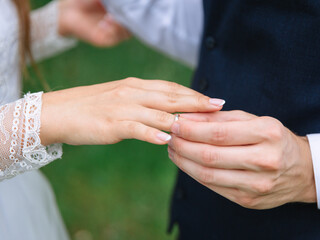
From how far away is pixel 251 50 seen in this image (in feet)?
3.77

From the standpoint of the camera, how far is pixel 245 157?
0.84 meters

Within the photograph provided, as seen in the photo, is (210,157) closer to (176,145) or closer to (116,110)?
(176,145)

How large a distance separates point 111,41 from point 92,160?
121cm

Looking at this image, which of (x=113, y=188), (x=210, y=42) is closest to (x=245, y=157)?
(x=210, y=42)

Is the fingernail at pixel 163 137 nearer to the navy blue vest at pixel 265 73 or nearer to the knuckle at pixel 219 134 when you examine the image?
the knuckle at pixel 219 134

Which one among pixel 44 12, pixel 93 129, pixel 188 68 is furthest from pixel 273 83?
pixel 188 68

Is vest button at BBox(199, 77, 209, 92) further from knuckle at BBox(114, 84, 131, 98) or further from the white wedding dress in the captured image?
the white wedding dress

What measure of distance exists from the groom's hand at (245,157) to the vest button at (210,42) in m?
0.36

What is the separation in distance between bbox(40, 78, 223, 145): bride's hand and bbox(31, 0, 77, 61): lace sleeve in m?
0.90

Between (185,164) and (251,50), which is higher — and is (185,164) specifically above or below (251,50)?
below

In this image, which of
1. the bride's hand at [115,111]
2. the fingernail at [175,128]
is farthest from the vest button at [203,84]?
the fingernail at [175,128]

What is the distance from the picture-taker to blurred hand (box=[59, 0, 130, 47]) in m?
1.81

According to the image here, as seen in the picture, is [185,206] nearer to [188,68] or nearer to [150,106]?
[150,106]

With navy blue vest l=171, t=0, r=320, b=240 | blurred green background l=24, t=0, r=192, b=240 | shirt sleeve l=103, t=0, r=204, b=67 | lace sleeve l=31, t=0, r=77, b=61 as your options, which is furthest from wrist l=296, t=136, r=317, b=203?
blurred green background l=24, t=0, r=192, b=240
